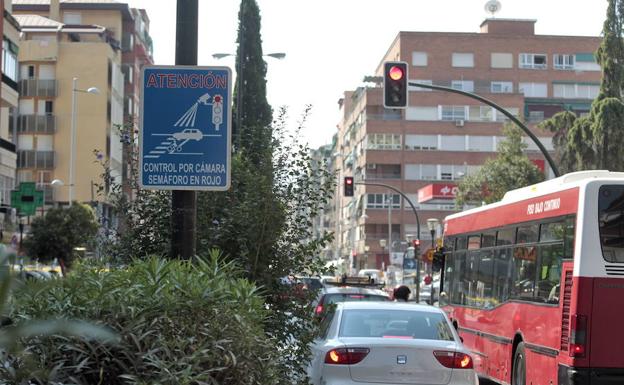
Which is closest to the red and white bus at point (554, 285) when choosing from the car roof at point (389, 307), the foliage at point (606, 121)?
the car roof at point (389, 307)

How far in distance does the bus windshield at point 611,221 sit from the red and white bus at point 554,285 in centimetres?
1

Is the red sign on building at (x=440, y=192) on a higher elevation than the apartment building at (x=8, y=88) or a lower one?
lower

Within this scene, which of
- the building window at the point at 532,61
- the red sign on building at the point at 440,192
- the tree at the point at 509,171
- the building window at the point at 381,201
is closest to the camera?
the tree at the point at 509,171

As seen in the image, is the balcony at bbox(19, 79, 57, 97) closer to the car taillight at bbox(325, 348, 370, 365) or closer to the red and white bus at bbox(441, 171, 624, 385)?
the red and white bus at bbox(441, 171, 624, 385)

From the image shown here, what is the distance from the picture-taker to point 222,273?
6.32 meters

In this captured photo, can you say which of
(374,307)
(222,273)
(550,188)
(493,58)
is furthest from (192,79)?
(493,58)

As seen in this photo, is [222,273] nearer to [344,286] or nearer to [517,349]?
[517,349]

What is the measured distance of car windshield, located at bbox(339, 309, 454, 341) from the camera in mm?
10508

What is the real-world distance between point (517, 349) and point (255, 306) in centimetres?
893

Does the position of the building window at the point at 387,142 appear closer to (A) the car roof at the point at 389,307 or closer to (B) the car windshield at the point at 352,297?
(B) the car windshield at the point at 352,297

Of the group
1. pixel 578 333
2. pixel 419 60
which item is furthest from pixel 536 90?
pixel 578 333

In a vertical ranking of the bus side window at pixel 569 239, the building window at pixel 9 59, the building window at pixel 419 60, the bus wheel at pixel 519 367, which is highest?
the building window at pixel 419 60

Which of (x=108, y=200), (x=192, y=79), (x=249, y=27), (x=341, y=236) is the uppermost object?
(x=249, y=27)

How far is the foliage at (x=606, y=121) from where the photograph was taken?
145ft
